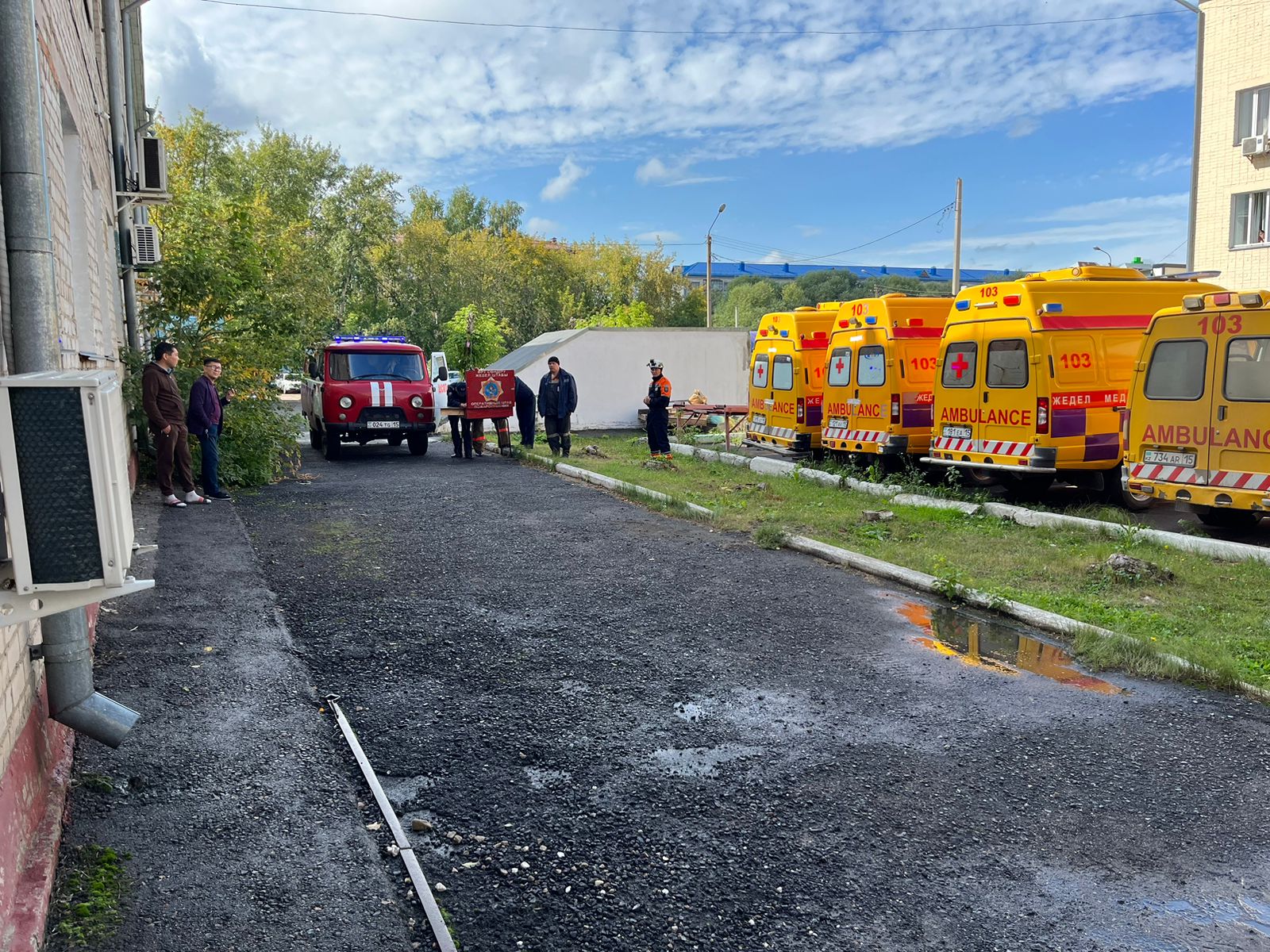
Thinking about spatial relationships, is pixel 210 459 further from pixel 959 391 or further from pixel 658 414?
pixel 959 391

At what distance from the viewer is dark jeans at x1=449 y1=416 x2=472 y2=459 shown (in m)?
18.6

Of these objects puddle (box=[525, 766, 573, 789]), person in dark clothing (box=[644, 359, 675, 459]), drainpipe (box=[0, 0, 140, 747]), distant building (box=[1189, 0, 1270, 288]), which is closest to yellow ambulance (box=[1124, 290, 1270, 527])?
puddle (box=[525, 766, 573, 789])

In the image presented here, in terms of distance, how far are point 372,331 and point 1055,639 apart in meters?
45.7

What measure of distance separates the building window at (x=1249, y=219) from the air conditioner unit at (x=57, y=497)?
30.7m

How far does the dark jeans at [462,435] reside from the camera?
18.6 meters

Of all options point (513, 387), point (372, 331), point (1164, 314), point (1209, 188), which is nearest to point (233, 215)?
point (513, 387)

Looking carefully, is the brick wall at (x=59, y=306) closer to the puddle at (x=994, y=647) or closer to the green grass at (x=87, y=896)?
the green grass at (x=87, y=896)

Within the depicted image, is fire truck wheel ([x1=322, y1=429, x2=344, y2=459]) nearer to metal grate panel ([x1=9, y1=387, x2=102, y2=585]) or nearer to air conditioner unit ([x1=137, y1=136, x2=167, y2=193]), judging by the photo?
air conditioner unit ([x1=137, y1=136, x2=167, y2=193])

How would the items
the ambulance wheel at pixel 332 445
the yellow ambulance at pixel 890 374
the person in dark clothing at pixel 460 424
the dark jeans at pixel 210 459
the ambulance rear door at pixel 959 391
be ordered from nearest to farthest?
the dark jeans at pixel 210 459, the ambulance rear door at pixel 959 391, the yellow ambulance at pixel 890 374, the person in dark clothing at pixel 460 424, the ambulance wheel at pixel 332 445

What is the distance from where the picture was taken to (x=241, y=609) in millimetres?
6848

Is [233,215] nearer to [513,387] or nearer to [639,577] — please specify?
[513,387]

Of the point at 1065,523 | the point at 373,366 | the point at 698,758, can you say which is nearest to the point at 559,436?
the point at 373,366

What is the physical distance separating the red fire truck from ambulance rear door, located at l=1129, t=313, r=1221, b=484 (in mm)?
12856

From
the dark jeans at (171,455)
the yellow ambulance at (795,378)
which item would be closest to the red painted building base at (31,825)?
the dark jeans at (171,455)
